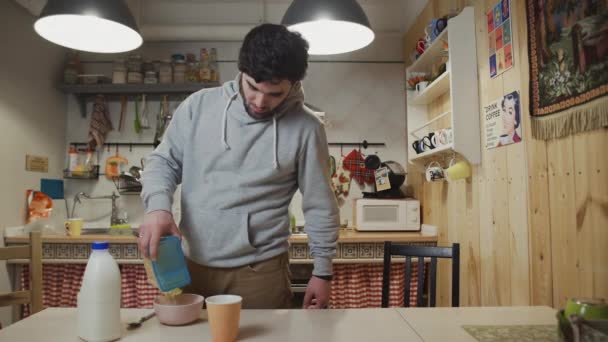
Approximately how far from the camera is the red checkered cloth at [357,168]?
340cm

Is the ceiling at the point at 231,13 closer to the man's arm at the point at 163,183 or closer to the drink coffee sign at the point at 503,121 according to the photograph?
the drink coffee sign at the point at 503,121

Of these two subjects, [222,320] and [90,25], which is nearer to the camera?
[222,320]

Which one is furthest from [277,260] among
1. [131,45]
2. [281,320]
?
[131,45]

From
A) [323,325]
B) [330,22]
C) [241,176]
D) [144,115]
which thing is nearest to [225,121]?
[241,176]

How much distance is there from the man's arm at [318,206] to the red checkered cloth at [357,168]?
199 cm

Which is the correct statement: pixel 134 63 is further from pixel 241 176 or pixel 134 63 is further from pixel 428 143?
pixel 241 176

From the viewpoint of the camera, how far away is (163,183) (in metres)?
1.28

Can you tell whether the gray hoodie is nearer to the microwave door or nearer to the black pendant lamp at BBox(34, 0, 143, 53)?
the black pendant lamp at BBox(34, 0, 143, 53)

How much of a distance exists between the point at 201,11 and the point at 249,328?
3.15 m

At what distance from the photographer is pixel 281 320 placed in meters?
1.09

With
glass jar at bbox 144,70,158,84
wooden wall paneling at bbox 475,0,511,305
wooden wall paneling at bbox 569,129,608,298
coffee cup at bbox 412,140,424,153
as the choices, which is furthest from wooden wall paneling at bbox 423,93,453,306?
glass jar at bbox 144,70,158,84

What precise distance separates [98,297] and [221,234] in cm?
43

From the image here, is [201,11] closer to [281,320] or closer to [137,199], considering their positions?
[137,199]

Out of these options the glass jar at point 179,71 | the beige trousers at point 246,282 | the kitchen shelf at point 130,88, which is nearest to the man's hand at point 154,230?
the beige trousers at point 246,282
